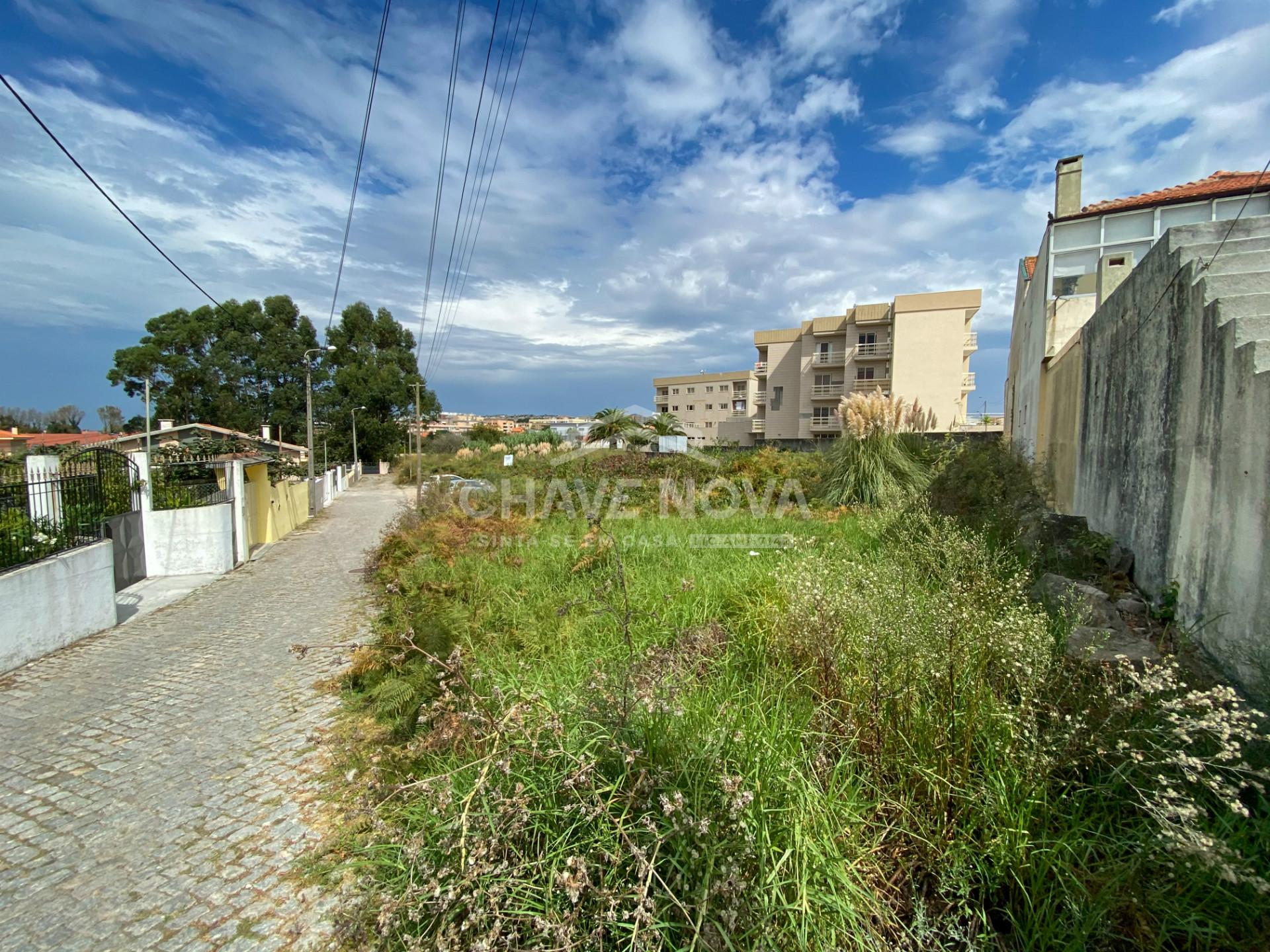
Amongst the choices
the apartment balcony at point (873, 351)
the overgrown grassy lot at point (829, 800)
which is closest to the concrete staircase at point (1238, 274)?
the overgrown grassy lot at point (829, 800)

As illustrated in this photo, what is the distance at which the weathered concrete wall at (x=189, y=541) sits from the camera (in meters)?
8.77

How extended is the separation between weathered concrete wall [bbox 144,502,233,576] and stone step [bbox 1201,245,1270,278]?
39.4 ft

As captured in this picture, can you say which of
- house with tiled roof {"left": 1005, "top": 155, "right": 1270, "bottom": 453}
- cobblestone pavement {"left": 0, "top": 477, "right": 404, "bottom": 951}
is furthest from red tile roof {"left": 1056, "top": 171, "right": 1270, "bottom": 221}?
cobblestone pavement {"left": 0, "top": 477, "right": 404, "bottom": 951}

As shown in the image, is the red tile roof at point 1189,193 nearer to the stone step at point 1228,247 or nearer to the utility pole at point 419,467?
the stone step at point 1228,247

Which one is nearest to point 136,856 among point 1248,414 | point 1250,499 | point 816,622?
point 816,622

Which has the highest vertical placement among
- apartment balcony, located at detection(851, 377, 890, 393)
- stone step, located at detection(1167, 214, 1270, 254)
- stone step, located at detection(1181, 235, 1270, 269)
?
apartment balcony, located at detection(851, 377, 890, 393)

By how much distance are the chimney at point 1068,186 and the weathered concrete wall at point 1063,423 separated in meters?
6.01

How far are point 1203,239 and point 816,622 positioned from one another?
3.60 m

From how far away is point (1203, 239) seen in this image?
142 inches

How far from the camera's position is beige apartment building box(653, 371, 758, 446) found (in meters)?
49.7

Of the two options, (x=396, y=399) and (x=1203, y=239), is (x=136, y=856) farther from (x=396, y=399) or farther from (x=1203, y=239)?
(x=396, y=399)

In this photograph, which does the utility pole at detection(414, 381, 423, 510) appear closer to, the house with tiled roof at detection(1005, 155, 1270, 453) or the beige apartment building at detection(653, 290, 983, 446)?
the beige apartment building at detection(653, 290, 983, 446)

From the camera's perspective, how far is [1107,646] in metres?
2.89

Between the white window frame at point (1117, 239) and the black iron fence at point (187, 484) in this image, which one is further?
the white window frame at point (1117, 239)
